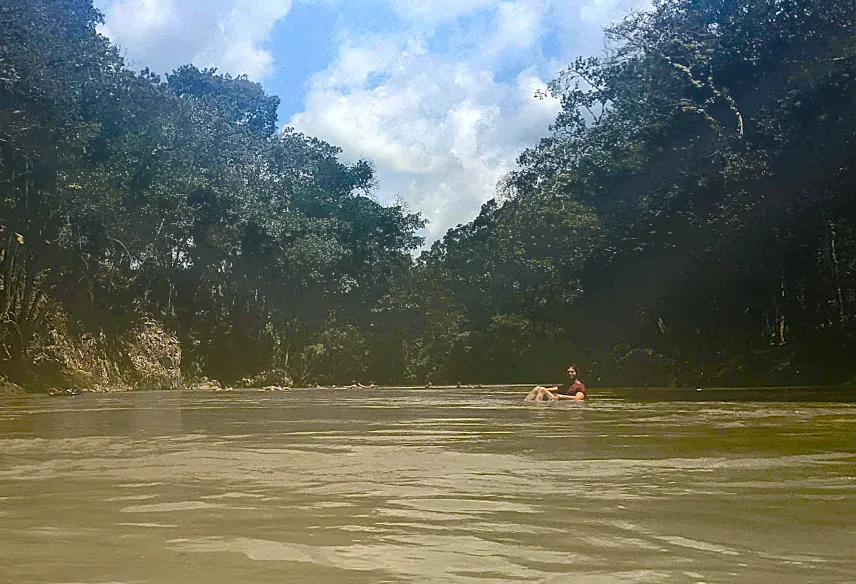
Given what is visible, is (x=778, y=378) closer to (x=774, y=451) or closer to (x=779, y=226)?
(x=779, y=226)

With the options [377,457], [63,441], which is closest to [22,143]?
[63,441]

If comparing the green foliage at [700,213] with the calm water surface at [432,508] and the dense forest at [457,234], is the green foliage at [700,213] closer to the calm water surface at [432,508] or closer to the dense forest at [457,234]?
the dense forest at [457,234]

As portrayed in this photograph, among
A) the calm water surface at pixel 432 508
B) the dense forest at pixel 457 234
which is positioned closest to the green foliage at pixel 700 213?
the dense forest at pixel 457 234

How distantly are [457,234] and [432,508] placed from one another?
4348 cm

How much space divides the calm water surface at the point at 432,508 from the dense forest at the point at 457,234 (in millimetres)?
16610

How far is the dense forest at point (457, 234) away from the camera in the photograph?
24.3m

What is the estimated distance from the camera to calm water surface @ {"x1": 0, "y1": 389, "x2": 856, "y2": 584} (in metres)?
3.02

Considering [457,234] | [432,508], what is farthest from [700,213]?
[432,508]

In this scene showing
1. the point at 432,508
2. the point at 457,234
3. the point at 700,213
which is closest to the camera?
the point at 432,508

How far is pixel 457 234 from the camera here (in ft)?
156

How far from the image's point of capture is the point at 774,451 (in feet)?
22.3

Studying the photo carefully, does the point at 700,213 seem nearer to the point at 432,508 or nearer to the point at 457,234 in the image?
the point at 457,234

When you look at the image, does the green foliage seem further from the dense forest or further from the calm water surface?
the calm water surface

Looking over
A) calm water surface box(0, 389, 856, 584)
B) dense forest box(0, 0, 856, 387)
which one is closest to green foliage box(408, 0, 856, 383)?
dense forest box(0, 0, 856, 387)
